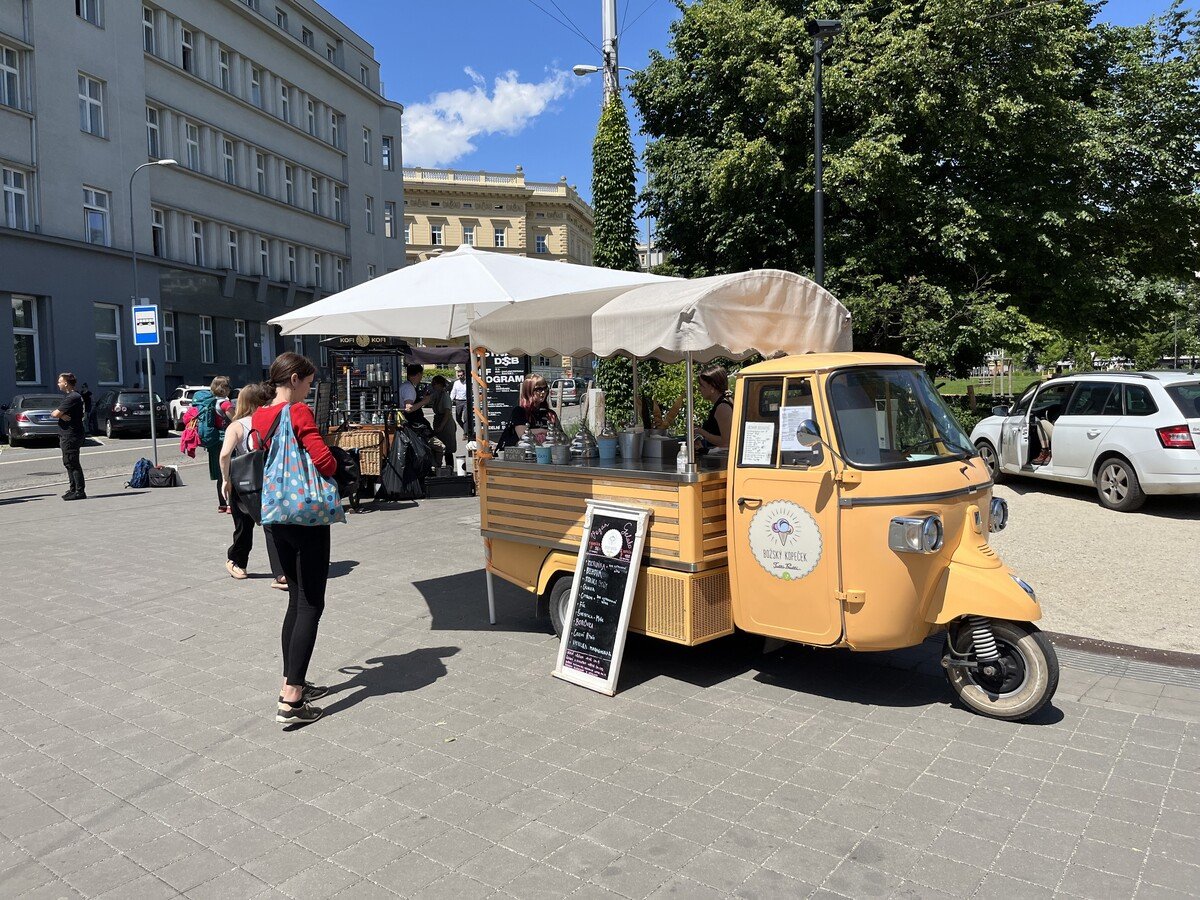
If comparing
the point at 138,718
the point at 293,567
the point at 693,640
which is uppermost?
the point at 293,567

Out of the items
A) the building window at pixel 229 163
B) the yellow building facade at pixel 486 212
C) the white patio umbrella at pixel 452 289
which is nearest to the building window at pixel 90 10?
the building window at pixel 229 163

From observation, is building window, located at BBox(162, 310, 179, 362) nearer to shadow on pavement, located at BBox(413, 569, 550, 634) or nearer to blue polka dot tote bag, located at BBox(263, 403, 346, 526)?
shadow on pavement, located at BBox(413, 569, 550, 634)

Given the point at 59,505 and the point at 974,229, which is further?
the point at 974,229

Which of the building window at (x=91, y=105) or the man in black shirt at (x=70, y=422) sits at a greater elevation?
the building window at (x=91, y=105)

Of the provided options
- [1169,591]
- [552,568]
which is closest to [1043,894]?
[552,568]

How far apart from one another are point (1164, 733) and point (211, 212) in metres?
41.7

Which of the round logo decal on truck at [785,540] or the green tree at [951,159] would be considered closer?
the round logo decal on truck at [785,540]

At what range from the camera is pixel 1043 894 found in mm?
3146

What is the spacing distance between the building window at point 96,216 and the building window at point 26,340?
11.0 feet

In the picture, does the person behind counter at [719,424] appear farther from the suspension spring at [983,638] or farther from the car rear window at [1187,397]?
the car rear window at [1187,397]

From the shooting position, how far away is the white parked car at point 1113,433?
10133 mm

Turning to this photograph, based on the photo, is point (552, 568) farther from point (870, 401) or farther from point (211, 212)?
point (211, 212)

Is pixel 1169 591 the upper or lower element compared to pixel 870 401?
lower

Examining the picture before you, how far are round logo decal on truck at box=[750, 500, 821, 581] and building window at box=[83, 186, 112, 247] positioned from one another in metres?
34.1
